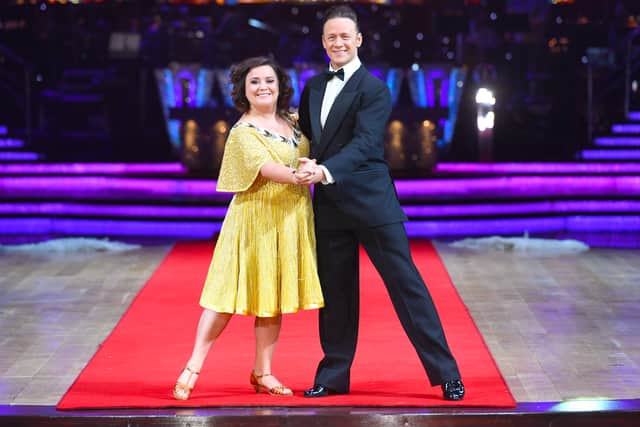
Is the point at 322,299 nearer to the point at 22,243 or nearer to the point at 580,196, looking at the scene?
the point at 22,243

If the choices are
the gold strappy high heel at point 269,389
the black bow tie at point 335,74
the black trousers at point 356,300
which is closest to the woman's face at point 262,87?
the black bow tie at point 335,74

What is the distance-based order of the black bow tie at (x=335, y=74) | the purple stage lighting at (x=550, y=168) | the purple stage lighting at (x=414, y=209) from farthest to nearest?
1. the purple stage lighting at (x=550, y=168)
2. the purple stage lighting at (x=414, y=209)
3. the black bow tie at (x=335, y=74)

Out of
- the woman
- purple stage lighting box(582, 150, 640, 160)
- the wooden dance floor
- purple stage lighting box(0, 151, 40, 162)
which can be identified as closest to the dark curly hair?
the woman

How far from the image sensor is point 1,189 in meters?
10.9

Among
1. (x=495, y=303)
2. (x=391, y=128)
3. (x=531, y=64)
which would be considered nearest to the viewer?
(x=495, y=303)

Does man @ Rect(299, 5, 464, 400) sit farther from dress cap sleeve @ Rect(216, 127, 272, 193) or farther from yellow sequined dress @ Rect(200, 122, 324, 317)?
dress cap sleeve @ Rect(216, 127, 272, 193)

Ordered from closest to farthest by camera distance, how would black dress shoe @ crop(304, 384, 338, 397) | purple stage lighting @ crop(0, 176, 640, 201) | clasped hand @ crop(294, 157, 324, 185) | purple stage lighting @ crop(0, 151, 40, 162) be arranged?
clasped hand @ crop(294, 157, 324, 185), black dress shoe @ crop(304, 384, 338, 397), purple stage lighting @ crop(0, 176, 640, 201), purple stage lighting @ crop(0, 151, 40, 162)

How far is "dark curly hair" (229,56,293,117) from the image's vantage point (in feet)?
14.0

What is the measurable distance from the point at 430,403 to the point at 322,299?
0.59 metres

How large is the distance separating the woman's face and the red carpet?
3.85ft

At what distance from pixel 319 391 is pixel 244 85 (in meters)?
1.26

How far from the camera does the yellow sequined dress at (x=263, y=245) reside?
4227 mm

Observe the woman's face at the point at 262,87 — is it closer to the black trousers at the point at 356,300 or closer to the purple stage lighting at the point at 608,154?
the black trousers at the point at 356,300

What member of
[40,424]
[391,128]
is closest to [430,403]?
[40,424]
